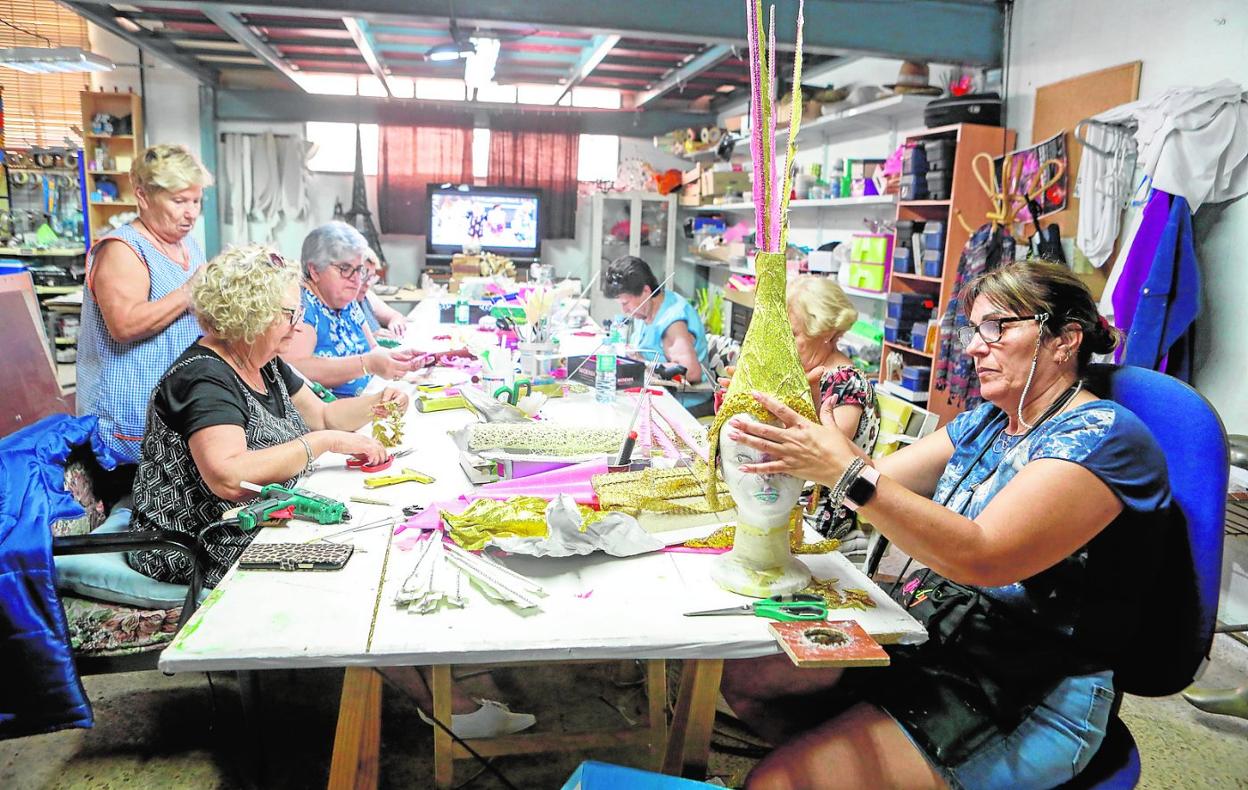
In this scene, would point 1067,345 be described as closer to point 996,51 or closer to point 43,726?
point 43,726

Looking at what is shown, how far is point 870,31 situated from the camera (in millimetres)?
4465

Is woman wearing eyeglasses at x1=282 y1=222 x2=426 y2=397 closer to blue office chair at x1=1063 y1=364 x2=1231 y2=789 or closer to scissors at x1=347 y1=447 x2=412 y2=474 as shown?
scissors at x1=347 y1=447 x2=412 y2=474

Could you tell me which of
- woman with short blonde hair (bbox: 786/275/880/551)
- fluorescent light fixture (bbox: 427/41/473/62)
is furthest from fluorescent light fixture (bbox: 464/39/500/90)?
woman with short blonde hair (bbox: 786/275/880/551)

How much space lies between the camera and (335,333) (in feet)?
11.9

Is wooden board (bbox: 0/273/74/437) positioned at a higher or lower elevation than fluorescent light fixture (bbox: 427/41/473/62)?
lower

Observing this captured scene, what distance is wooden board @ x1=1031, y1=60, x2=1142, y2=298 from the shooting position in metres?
3.70

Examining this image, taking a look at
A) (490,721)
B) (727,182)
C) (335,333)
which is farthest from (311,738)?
(727,182)

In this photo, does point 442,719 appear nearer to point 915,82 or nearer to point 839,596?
point 839,596

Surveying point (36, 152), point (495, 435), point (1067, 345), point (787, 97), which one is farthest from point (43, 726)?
point (36, 152)

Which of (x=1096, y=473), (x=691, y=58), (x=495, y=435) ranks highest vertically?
(x=691, y=58)

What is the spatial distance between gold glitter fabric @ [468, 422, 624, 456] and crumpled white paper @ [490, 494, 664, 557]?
46 centimetres

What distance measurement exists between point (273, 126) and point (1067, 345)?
925 cm

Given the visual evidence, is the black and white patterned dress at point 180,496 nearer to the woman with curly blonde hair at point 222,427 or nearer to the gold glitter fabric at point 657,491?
the woman with curly blonde hair at point 222,427

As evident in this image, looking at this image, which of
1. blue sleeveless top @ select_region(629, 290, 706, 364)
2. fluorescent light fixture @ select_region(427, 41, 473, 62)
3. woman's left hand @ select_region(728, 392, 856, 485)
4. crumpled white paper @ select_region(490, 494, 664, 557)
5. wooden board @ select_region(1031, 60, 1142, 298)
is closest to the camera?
woman's left hand @ select_region(728, 392, 856, 485)
